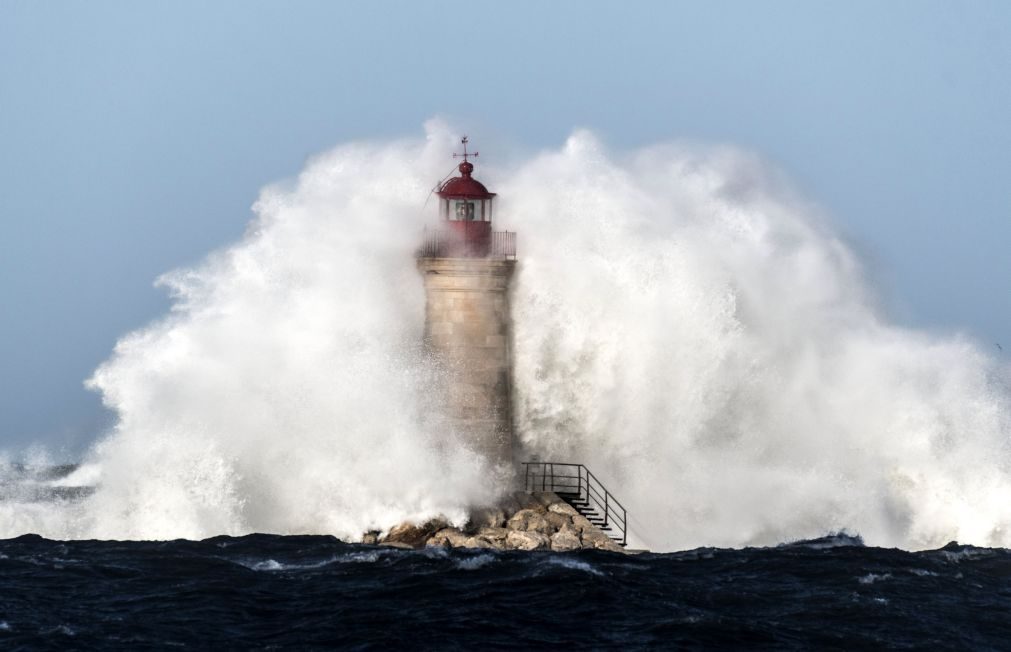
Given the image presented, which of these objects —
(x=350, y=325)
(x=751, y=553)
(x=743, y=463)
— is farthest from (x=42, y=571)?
(x=743, y=463)

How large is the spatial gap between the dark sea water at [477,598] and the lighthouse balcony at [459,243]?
5901 mm

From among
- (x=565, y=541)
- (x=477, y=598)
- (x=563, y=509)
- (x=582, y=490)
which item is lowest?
(x=477, y=598)

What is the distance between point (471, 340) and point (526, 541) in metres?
4.15

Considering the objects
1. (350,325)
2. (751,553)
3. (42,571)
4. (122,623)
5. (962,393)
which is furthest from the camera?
(962,393)

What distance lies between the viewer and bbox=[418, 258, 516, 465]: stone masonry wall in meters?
25.7

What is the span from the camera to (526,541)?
79.2 feet

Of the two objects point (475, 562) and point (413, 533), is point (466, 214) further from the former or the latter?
point (475, 562)

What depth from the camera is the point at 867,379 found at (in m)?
29.4

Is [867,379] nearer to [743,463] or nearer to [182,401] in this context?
[743,463]

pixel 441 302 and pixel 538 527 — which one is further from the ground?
pixel 441 302

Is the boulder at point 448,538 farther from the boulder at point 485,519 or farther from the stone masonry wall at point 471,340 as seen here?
the stone masonry wall at point 471,340

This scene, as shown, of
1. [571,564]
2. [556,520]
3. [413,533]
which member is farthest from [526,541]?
[571,564]

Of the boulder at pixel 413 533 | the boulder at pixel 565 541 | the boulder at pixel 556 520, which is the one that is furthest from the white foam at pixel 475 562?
the boulder at pixel 556 520

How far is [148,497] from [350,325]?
206 inches
